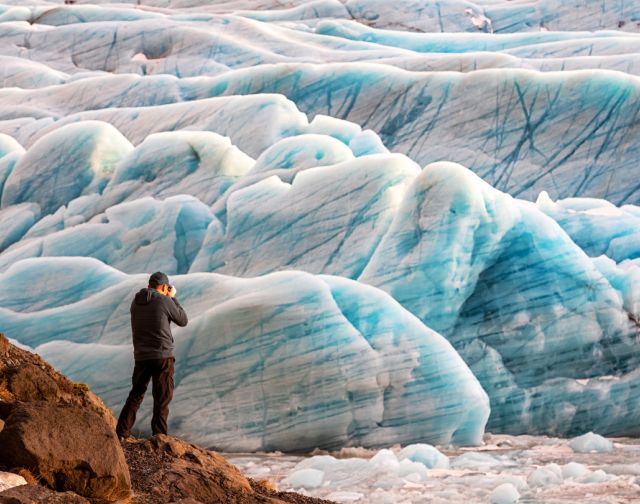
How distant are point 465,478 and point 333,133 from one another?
829 cm

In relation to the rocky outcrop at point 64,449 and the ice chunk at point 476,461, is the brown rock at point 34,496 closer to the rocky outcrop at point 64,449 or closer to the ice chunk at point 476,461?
the rocky outcrop at point 64,449

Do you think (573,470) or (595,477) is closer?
(595,477)

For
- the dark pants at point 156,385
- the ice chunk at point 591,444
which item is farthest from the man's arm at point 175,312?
the ice chunk at point 591,444

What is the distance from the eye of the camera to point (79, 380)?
10.0m

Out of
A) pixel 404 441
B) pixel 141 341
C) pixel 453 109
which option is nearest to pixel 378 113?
pixel 453 109

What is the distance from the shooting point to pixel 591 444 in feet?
32.3

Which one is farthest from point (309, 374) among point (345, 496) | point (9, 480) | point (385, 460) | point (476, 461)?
point (9, 480)

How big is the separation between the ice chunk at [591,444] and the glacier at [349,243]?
813mm

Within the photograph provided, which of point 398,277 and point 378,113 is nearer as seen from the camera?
point 398,277

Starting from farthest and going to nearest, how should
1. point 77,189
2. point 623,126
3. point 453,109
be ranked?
point 453,109, point 623,126, point 77,189

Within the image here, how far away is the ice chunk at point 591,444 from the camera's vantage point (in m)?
9.80

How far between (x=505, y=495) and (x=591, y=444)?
7.61ft

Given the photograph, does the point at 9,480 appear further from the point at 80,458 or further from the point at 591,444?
the point at 591,444

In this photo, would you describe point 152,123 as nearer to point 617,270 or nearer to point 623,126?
point 623,126
